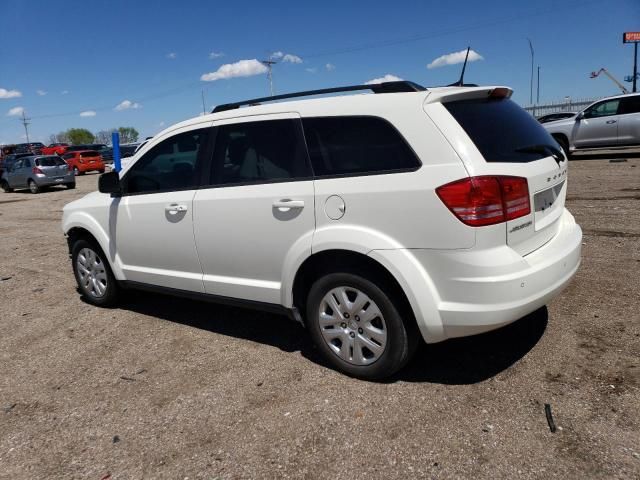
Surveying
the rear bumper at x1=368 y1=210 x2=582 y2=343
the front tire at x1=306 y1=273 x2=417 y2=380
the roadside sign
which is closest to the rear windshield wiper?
the rear bumper at x1=368 y1=210 x2=582 y2=343

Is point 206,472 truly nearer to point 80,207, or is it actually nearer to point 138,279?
point 138,279

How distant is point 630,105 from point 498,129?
46.2 ft

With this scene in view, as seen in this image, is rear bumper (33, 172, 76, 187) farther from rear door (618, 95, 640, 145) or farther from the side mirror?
rear door (618, 95, 640, 145)

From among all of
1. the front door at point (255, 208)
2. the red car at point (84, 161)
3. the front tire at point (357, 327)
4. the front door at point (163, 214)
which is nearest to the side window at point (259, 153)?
the front door at point (255, 208)

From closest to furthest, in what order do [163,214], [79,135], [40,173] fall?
[163,214] < [40,173] < [79,135]

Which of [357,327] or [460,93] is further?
[357,327]

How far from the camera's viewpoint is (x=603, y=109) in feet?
49.2

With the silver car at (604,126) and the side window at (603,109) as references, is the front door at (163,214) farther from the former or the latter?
the side window at (603,109)

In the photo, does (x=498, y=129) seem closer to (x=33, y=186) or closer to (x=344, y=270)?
(x=344, y=270)

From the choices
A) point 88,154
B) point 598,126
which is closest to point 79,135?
point 88,154

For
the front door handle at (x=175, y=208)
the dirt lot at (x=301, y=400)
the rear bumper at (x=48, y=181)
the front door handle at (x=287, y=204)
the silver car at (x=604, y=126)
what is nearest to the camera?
the dirt lot at (x=301, y=400)

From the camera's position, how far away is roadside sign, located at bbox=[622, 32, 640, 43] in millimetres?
55019

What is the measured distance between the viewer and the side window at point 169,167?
4062 millimetres

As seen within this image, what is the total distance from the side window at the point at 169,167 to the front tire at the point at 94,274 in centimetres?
89
